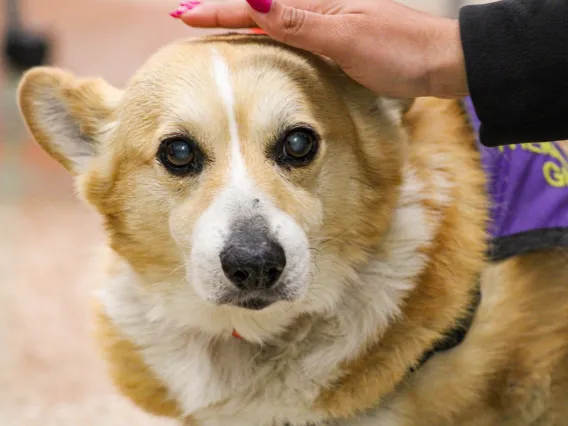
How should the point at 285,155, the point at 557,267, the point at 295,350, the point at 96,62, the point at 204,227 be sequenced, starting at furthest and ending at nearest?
the point at 96,62, the point at 557,267, the point at 295,350, the point at 285,155, the point at 204,227

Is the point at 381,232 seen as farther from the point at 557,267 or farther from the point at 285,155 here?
the point at 557,267

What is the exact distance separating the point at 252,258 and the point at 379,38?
1.38 ft

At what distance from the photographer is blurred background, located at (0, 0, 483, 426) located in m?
1.93

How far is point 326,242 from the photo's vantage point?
1.43 metres

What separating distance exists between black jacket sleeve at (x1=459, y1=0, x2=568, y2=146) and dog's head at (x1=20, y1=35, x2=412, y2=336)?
25cm

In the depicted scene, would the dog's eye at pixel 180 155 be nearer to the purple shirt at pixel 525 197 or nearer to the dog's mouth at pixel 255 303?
the dog's mouth at pixel 255 303

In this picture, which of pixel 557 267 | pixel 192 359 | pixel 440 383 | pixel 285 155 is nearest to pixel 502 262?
pixel 557 267

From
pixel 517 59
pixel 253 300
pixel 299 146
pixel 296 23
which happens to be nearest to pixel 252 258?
pixel 253 300

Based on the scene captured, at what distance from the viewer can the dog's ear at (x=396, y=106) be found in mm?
1511

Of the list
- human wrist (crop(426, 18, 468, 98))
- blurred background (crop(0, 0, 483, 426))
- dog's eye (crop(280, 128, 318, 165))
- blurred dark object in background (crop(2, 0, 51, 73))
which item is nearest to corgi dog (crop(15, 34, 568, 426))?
dog's eye (crop(280, 128, 318, 165))

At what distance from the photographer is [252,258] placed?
1.21 meters

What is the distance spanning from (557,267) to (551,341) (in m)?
0.15

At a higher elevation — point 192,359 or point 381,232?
point 381,232

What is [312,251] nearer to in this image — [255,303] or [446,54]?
[255,303]
